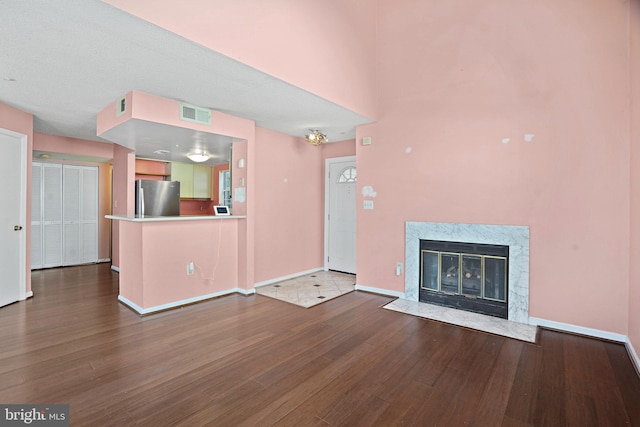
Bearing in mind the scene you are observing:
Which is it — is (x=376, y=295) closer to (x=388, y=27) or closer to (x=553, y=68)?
(x=553, y=68)

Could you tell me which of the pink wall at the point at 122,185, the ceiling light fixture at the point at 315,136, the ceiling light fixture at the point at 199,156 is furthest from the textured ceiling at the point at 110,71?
the pink wall at the point at 122,185

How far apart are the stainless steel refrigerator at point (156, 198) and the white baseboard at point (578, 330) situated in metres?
6.00

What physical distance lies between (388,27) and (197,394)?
15.9ft

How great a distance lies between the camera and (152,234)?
3598mm

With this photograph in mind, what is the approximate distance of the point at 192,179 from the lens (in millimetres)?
7418

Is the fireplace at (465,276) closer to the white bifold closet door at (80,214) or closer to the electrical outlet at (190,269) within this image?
the electrical outlet at (190,269)

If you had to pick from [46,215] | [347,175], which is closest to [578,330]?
[347,175]

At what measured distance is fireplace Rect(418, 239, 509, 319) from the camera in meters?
3.50

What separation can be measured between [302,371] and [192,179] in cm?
627

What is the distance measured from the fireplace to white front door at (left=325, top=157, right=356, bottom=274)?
5.64ft

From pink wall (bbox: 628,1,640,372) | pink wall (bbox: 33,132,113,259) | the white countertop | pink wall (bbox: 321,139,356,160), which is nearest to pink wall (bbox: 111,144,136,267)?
pink wall (bbox: 33,132,113,259)

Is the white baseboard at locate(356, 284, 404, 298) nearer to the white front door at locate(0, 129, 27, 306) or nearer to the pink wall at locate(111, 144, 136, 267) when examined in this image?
the pink wall at locate(111, 144, 136, 267)

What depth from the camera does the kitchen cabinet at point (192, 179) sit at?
714 centimetres

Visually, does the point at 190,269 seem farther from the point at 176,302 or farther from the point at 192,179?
the point at 192,179
